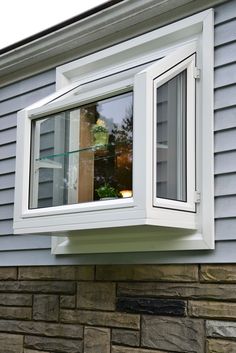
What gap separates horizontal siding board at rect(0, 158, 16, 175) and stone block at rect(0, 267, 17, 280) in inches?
33.1

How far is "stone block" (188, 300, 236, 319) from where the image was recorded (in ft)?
10.9

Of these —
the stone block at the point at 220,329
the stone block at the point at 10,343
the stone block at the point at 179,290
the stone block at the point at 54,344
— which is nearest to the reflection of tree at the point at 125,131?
the stone block at the point at 179,290

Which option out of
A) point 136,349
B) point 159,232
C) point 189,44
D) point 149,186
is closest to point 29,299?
point 136,349

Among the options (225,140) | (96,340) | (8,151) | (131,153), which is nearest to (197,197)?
(225,140)

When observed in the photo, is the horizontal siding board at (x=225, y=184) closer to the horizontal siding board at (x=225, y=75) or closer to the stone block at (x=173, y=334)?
the horizontal siding board at (x=225, y=75)

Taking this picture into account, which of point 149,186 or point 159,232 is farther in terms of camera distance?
point 159,232

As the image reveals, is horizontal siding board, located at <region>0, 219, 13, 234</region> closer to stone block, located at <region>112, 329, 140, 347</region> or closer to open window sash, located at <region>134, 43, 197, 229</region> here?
stone block, located at <region>112, 329, 140, 347</region>

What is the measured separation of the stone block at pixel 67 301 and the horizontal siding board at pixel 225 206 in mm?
1422

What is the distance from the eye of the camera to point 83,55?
4.56m

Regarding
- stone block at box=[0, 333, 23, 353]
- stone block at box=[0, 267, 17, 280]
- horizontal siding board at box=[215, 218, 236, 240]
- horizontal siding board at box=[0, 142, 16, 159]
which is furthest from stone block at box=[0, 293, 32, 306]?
horizontal siding board at box=[215, 218, 236, 240]

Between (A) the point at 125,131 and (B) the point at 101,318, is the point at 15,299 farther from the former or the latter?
(A) the point at 125,131

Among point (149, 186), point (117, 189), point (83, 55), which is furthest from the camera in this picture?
point (83, 55)

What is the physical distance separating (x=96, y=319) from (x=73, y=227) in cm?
79

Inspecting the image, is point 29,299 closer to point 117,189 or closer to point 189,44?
point 117,189
